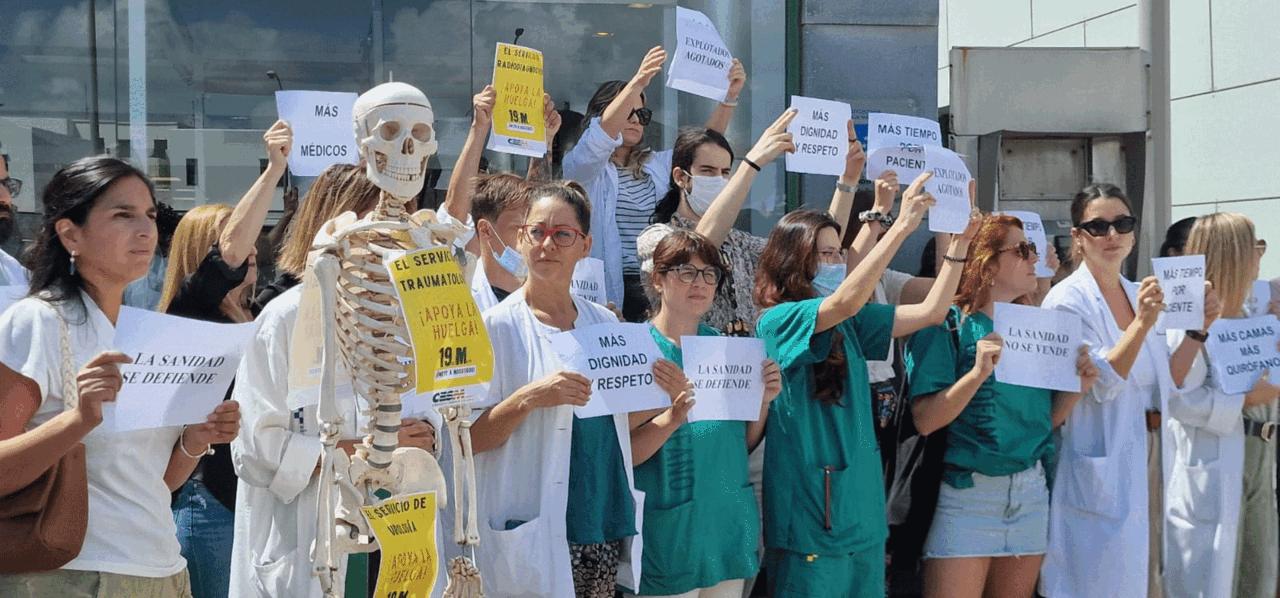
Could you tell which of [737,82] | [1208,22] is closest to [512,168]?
[737,82]

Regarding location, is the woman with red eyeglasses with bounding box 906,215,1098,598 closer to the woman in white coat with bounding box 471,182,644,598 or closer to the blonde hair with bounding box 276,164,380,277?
the woman in white coat with bounding box 471,182,644,598

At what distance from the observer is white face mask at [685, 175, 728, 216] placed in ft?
20.1

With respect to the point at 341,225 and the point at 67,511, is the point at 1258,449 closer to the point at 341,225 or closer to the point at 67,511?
the point at 341,225

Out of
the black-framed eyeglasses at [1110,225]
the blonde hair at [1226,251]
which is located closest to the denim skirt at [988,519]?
the black-framed eyeglasses at [1110,225]

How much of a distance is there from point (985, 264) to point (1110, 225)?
0.63m

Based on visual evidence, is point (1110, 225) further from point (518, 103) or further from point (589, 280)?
point (518, 103)

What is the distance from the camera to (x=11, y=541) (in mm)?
3629

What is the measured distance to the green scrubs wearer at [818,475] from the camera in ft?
17.3

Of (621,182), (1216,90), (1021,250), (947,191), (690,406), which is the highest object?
(1216,90)

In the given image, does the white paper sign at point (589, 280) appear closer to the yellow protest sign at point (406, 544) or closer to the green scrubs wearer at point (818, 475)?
the green scrubs wearer at point (818, 475)

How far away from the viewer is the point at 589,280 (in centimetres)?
548

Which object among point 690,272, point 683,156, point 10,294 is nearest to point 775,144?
point 683,156

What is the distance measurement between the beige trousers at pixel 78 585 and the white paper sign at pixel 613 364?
1.45 metres

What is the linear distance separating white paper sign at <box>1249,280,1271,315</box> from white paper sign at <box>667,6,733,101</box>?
8.83ft
